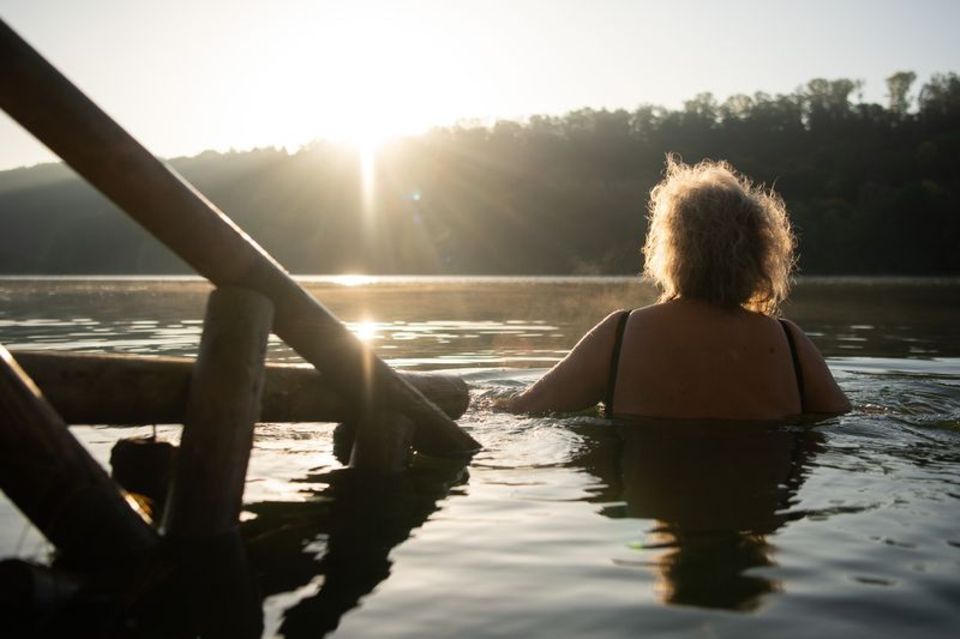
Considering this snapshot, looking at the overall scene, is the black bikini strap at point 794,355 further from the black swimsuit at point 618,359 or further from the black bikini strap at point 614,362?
the black bikini strap at point 614,362

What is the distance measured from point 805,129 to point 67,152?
131816 mm

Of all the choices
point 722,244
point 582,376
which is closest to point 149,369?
point 582,376

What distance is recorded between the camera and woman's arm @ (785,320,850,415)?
5324 millimetres

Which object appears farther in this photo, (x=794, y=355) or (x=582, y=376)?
(x=582, y=376)

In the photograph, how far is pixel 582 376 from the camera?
5.43 meters

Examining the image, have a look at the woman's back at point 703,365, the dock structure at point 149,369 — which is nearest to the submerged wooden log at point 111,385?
the dock structure at point 149,369

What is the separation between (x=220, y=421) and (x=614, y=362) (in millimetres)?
2666

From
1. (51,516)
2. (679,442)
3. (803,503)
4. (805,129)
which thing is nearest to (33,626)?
(51,516)

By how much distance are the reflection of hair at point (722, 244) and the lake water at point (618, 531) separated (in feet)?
2.70

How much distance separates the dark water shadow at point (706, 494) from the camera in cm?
303

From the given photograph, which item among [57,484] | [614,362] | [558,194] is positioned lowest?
[57,484]

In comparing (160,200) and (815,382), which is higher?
(160,200)

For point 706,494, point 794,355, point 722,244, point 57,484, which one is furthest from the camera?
point 794,355

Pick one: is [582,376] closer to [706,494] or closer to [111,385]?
[706,494]
